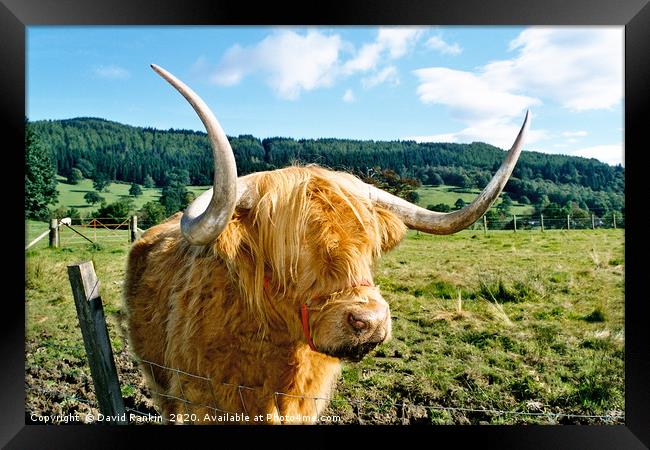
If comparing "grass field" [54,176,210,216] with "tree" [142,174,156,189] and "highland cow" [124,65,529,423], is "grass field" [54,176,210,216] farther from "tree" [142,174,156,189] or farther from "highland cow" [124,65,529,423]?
"highland cow" [124,65,529,423]

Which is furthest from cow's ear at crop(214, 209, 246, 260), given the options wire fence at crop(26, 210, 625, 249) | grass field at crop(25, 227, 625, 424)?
wire fence at crop(26, 210, 625, 249)

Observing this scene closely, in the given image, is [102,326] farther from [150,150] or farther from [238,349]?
[150,150]

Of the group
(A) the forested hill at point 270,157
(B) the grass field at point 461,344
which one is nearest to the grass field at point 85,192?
(A) the forested hill at point 270,157

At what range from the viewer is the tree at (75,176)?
5.02 metres

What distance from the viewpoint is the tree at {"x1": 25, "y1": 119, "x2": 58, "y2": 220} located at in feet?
13.3

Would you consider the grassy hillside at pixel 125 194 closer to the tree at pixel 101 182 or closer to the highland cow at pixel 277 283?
the tree at pixel 101 182

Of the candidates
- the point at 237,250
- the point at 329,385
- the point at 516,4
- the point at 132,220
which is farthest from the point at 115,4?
the point at 132,220

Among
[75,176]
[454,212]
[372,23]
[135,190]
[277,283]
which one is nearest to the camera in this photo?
[277,283]

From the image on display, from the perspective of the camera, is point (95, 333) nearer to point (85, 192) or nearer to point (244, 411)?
point (244, 411)

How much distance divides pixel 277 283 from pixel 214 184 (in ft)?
2.06

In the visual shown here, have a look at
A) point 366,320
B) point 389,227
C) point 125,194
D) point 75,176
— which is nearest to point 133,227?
point 125,194

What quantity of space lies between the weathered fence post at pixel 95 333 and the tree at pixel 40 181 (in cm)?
206

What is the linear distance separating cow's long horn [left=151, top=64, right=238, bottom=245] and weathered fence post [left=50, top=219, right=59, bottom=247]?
13.0ft

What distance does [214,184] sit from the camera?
197cm
